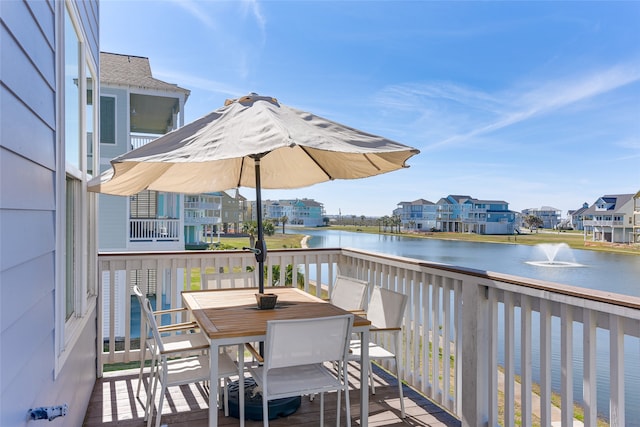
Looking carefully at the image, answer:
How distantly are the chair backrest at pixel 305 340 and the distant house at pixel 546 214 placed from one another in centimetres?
4435

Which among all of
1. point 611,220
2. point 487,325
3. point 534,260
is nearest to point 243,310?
point 487,325

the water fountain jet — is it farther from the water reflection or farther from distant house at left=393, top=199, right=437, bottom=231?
distant house at left=393, top=199, right=437, bottom=231

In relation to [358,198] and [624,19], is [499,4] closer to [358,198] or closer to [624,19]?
[624,19]

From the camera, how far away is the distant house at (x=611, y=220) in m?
28.1

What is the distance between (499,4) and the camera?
69.8 ft

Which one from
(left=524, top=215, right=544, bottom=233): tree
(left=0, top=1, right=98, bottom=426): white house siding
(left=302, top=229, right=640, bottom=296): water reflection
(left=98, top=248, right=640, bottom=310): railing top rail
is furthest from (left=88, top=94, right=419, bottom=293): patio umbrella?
(left=524, top=215, right=544, bottom=233): tree

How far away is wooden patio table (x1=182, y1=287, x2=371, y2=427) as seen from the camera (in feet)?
7.96

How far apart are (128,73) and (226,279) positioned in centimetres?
901

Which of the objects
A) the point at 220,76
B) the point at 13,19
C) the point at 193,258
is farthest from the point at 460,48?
the point at 13,19

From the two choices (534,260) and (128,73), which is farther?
(534,260)

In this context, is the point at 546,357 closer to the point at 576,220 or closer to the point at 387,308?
the point at 387,308

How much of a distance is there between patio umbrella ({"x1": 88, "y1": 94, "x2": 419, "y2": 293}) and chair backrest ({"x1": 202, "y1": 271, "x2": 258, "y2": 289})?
3.01 ft

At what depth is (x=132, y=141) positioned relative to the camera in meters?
11.6

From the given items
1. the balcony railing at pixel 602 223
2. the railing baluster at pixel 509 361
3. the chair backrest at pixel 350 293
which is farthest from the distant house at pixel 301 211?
the railing baluster at pixel 509 361
